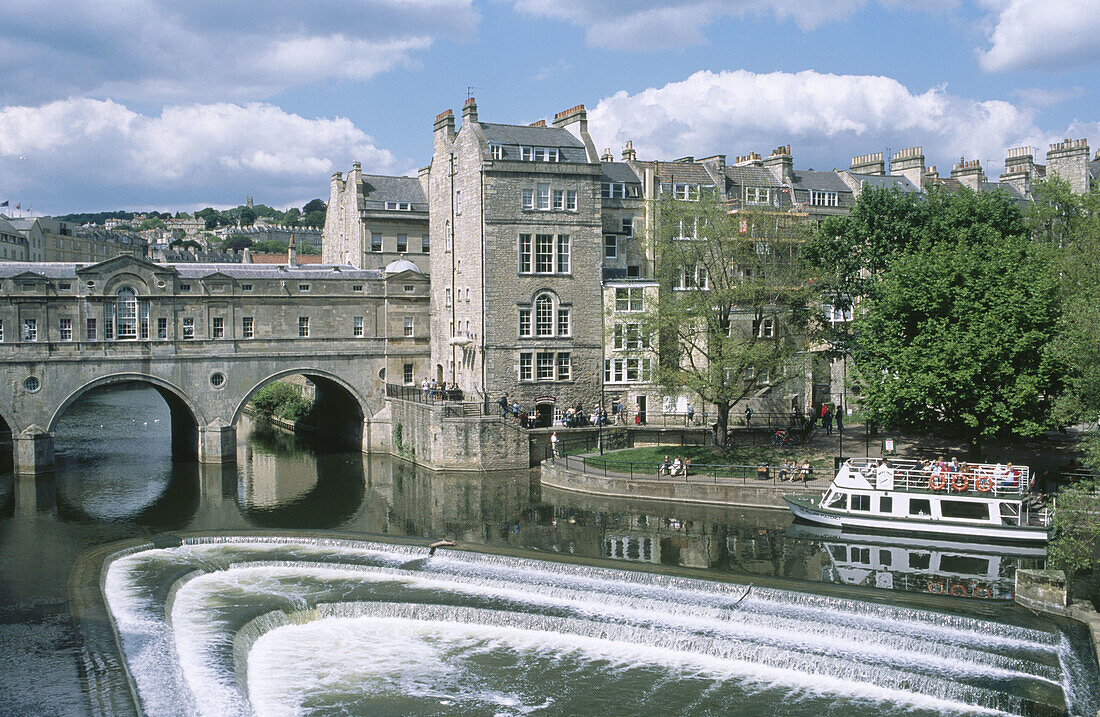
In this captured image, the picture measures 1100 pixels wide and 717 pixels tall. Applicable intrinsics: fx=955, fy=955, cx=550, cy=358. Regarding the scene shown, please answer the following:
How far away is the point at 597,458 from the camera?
4662 centimetres

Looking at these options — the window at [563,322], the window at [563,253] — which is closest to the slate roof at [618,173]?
the window at [563,253]

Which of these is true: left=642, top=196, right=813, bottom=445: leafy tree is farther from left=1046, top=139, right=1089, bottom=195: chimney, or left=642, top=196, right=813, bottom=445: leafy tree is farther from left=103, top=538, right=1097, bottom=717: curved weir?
left=1046, top=139, right=1089, bottom=195: chimney

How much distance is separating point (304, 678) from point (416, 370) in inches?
1409

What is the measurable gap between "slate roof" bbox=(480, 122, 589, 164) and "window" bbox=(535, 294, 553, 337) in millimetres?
8045

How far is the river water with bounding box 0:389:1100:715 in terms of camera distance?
2169 cm

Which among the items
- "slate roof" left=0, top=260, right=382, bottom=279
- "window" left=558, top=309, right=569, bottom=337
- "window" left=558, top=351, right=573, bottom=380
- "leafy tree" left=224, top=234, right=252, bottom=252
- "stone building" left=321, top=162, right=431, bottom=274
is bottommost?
"window" left=558, top=351, right=573, bottom=380

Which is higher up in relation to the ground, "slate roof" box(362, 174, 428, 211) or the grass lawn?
"slate roof" box(362, 174, 428, 211)

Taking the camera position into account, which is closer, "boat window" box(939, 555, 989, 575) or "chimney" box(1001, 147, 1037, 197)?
"boat window" box(939, 555, 989, 575)

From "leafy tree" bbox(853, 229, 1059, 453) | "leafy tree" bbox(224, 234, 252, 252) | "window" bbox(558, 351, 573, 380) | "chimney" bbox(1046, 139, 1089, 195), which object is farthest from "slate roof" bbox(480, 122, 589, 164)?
"leafy tree" bbox(224, 234, 252, 252)

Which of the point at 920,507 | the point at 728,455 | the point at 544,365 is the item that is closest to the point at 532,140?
the point at 544,365

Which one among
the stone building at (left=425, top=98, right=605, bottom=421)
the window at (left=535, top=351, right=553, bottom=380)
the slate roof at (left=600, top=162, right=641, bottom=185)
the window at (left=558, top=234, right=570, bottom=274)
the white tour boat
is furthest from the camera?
the slate roof at (left=600, top=162, right=641, bottom=185)

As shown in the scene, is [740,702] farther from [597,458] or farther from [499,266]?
[499,266]

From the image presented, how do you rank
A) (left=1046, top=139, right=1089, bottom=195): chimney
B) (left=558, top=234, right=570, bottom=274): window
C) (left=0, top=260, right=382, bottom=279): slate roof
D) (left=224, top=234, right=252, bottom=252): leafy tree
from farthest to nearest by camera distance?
(left=224, top=234, right=252, bottom=252): leafy tree < (left=1046, top=139, right=1089, bottom=195): chimney < (left=558, top=234, right=570, bottom=274): window < (left=0, top=260, right=382, bottom=279): slate roof

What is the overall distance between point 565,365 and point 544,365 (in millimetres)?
1204
